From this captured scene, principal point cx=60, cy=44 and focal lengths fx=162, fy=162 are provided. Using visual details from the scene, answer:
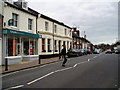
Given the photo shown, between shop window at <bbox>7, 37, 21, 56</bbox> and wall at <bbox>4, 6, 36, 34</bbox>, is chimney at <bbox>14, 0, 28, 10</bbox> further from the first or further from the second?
shop window at <bbox>7, 37, 21, 56</bbox>

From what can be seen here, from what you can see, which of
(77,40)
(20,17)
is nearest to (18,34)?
(20,17)

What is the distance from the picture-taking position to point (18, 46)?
747 inches

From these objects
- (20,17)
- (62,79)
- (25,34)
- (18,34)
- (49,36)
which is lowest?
(62,79)

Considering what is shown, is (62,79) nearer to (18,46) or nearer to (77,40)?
(18,46)

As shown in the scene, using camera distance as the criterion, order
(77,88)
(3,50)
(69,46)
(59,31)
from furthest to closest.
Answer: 1. (69,46)
2. (59,31)
3. (3,50)
4. (77,88)

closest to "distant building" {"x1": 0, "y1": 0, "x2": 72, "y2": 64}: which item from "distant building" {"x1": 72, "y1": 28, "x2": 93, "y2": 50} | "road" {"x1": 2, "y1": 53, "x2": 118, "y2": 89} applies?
"road" {"x1": 2, "y1": 53, "x2": 118, "y2": 89}

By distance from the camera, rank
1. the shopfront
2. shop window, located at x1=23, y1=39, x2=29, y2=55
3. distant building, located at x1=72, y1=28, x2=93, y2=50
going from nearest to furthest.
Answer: the shopfront, shop window, located at x1=23, y1=39, x2=29, y2=55, distant building, located at x1=72, y1=28, x2=93, y2=50

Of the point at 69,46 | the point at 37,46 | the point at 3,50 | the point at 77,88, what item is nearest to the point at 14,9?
the point at 3,50

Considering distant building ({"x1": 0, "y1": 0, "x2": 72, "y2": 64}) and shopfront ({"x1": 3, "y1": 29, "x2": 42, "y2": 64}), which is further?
distant building ({"x1": 0, "y1": 0, "x2": 72, "y2": 64})

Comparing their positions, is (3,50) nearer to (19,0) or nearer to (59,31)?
(19,0)

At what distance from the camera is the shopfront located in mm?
16625

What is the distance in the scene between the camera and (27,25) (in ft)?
68.5

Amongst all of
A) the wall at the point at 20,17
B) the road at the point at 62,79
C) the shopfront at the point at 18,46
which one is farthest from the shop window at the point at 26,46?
the road at the point at 62,79

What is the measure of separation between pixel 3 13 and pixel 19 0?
239 inches
